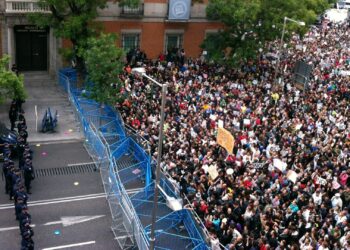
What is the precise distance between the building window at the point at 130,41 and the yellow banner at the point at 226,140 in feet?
54.7

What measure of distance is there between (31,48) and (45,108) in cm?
617

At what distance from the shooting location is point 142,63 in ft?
106

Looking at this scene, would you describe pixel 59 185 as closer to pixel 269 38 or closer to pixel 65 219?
pixel 65 219

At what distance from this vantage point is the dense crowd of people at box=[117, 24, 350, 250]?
627 inches

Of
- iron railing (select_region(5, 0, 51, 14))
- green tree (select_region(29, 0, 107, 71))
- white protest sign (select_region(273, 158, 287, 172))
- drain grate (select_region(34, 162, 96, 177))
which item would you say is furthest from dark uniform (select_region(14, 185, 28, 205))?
iron railing (select_region(5, 0, 51, 14))

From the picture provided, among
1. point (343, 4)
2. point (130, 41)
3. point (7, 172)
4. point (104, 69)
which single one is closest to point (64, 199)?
point (7, 172)

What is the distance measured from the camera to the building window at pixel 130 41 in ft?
112

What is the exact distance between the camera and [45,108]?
28.0 m

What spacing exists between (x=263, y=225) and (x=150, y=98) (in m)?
12.6

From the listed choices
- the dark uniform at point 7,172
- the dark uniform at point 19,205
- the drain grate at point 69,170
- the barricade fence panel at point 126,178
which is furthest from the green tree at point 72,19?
the dark uniform at point 19,205

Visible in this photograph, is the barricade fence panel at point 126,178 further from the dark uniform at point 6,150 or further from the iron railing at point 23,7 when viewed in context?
the iron railing at point 23,7

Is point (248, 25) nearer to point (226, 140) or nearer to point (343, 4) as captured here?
point (226, 140)

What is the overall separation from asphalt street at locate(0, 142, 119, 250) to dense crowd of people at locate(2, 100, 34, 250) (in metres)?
0.66

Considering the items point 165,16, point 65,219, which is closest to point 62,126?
point 65,219
